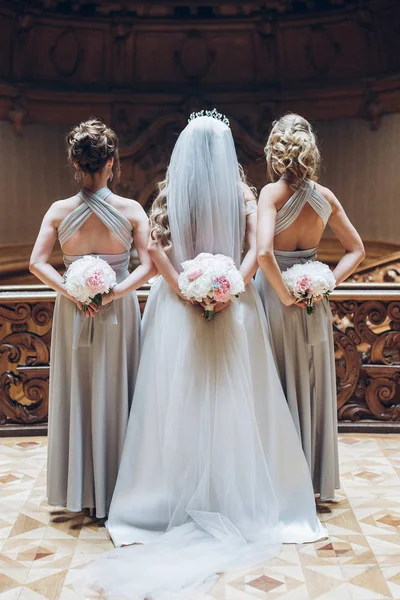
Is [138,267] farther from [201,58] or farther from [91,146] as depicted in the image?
[201,58]

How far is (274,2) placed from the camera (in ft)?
26.9

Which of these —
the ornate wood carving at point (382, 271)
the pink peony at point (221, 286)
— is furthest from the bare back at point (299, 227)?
the ornate wood carving at point (382, 271)

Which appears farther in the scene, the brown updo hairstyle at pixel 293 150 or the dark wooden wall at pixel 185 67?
the dark wooden wall at pixel 185 67

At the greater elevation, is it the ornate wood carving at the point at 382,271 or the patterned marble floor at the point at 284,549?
the ornate wood carving at the point at 382,271

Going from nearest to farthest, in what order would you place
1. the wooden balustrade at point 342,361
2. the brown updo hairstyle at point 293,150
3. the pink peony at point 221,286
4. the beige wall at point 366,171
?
the pink peony at point 221,286, the brown updo hairstyle at point 293,150, the wooden balustrade at point 342,361, the beige wall at point 366,171

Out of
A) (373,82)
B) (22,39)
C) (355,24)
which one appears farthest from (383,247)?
(22,39)

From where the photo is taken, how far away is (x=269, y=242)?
359 cm

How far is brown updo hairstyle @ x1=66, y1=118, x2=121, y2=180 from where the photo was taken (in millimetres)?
3666

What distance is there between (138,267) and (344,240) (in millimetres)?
1097

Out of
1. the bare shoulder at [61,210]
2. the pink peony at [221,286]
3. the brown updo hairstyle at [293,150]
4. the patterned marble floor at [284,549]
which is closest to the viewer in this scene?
the patterned marble floor at [284,549]

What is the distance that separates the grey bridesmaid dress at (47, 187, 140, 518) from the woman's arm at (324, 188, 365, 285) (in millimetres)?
1043

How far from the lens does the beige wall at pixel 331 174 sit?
8375 millimetres

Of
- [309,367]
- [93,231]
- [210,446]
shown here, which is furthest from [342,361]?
[93,231]

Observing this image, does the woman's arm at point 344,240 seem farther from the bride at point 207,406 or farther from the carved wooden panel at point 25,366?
the carved wooden panel at point 25,366
